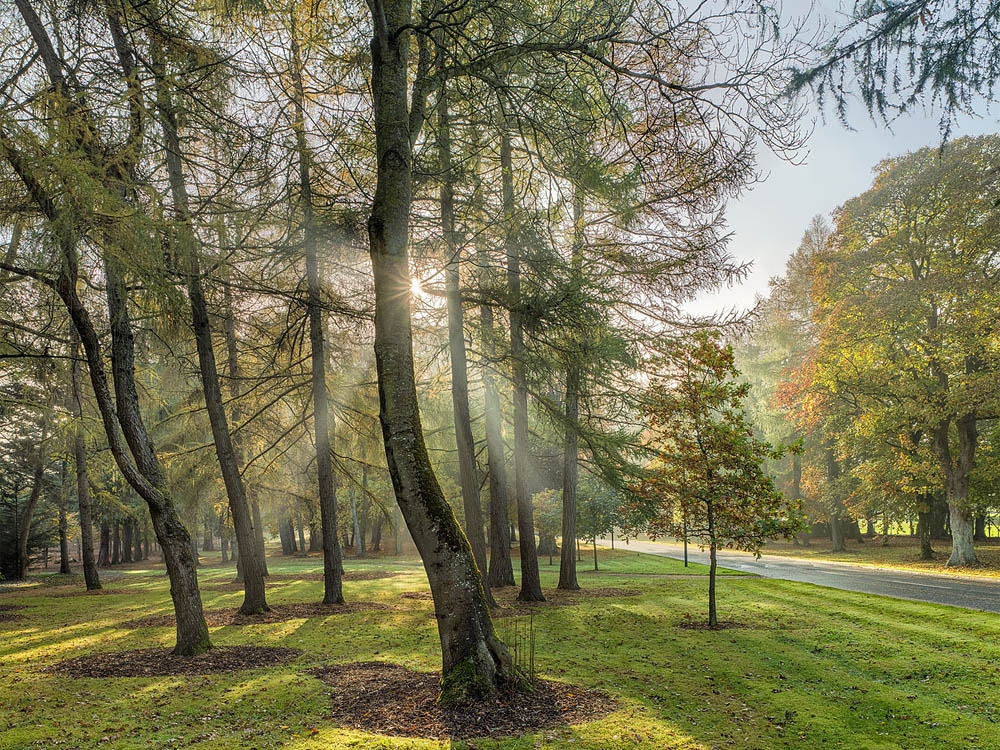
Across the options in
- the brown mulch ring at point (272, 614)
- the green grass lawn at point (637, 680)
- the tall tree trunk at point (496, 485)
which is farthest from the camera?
the tall tree trunk at point (496, 485)

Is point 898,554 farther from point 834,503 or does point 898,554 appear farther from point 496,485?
point 496,485

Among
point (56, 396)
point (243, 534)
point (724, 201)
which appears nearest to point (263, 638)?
point (243, 534)

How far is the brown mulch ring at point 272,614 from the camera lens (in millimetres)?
11078

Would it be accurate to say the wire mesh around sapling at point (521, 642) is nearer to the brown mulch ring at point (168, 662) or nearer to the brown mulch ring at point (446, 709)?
the brown mulch ring at point (446, 709)

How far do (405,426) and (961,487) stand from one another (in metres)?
22.6

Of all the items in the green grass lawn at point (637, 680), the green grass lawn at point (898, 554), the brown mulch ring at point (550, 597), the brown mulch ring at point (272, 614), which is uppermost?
the green grass lawn at point (637, 680)

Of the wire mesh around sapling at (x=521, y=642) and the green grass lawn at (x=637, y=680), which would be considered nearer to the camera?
the green grass lawn at (x=637, y=680)

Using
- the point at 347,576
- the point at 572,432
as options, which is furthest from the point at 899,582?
the point at 347,576

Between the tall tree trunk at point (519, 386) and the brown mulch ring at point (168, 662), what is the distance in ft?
18.4

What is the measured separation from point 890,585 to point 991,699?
11.4 m

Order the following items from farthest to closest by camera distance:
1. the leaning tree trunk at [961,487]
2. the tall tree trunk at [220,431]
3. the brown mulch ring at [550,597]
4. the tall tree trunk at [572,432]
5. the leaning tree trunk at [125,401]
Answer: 1. the leaning tree trunk at [961,487]
2. the brown mulch ring at [550,597]
3. the tall tree trunk at [220,431]
4. the tall tree trunk at [572,432]
5. the leaning tree trunk at [125,401]

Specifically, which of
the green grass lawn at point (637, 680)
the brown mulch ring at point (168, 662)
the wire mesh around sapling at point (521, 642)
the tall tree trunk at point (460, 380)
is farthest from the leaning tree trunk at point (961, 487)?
the brown mulch ring at point (168, 662)

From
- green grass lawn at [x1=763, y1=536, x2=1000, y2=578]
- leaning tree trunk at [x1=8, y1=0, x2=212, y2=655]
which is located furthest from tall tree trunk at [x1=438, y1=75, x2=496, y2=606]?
green grass lawn at [x1=763, y1=536, x2=1000, y2=578]

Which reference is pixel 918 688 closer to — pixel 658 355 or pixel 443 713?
pixel 443 713
